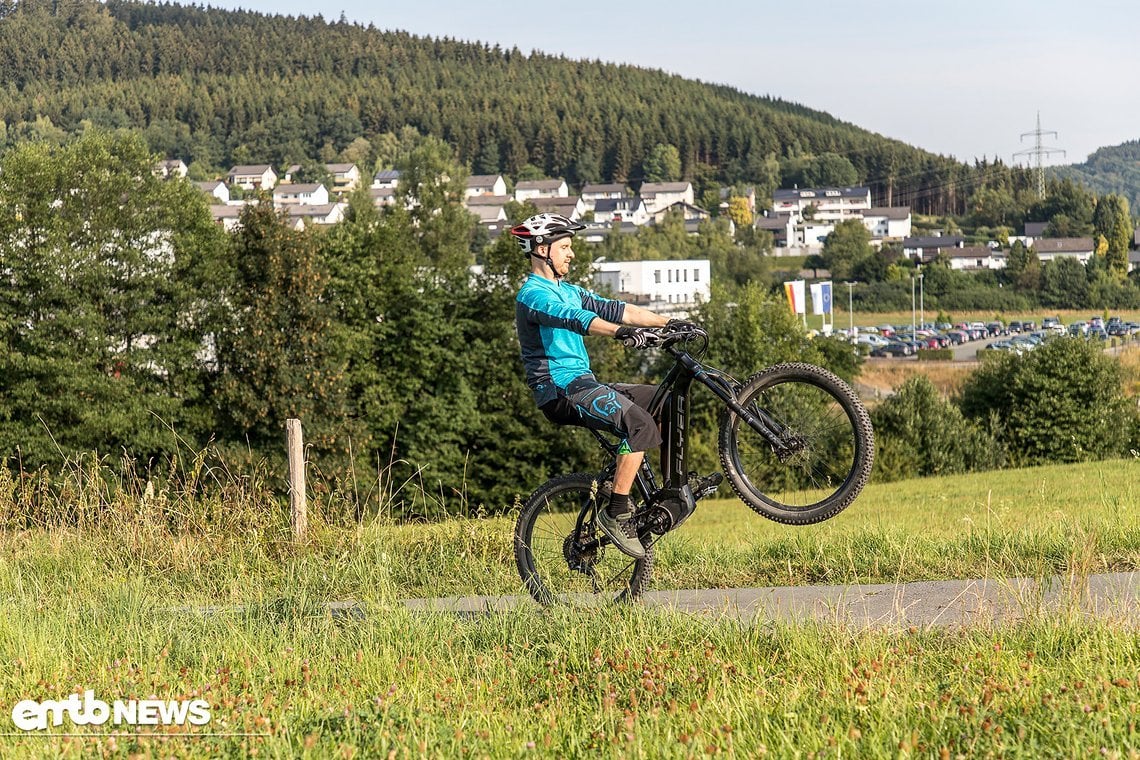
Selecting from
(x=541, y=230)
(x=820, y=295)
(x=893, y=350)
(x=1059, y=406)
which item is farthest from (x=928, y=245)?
(x=541, y=230)

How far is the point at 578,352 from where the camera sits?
21.8 feet

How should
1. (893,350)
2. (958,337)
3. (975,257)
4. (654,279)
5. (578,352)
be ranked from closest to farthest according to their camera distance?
(578,352) < (893,350) < (958,337) < (654,279) < (975,257)

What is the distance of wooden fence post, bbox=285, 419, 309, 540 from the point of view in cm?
863

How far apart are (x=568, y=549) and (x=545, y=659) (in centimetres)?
172

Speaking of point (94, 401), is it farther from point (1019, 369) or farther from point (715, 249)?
point (715, 249)

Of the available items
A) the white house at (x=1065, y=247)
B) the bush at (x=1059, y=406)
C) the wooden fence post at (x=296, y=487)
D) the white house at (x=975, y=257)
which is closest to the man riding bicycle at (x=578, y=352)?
the wooden fence post at (x=296, y=487)

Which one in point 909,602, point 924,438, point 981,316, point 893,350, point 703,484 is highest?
point 703,484

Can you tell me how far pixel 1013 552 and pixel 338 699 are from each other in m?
4.23

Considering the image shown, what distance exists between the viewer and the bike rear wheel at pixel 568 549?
6.79m

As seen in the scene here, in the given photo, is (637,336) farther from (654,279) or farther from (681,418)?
(654,279)

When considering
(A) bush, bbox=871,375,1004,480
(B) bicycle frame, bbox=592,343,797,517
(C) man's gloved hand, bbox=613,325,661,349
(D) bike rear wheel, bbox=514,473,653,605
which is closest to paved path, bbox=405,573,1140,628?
(D) bike rear wheel, bbox=514,473,653,605

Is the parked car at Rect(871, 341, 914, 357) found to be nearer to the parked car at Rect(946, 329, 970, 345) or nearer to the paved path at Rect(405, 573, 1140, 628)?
the parked car at Rect(946, 329, 970, 345)

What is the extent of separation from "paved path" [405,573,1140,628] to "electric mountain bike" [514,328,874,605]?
37 cm

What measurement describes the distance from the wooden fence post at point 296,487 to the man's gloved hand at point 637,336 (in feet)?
10.9
